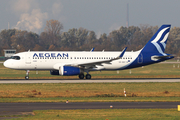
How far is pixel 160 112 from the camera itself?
62.5 feet

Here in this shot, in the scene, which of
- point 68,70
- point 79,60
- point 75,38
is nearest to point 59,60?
point 79,60

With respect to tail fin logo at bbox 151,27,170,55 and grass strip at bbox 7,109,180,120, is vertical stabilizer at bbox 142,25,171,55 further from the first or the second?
grass strip at bbox 7,109,180,120

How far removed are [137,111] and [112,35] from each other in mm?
154121

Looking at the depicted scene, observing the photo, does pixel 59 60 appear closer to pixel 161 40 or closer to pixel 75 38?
pixel 161 40

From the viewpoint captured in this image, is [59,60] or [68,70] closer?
[68,70]

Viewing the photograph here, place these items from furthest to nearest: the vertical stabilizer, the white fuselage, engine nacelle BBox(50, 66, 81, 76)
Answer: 1. the vertical stabilizer
2. the white fuselage
3. engine nacelle BBox(50, 66, 81, 76)

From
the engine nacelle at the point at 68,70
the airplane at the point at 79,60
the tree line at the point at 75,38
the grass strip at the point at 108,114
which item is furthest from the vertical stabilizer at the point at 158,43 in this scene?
the tree line at the point at 75,38

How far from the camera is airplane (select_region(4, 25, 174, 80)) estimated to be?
45156mm

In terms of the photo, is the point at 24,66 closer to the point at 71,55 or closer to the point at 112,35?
the point at 71,55

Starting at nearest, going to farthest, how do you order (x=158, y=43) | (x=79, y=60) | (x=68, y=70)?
(x=68, y=70) < (x=79, y=60) < (x=158, y=43)

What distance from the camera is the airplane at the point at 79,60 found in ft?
148

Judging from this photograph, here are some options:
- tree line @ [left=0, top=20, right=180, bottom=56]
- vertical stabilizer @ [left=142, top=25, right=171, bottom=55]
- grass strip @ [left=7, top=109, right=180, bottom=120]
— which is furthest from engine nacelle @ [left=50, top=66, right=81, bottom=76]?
tree line @ [left=0, top=20, right=180, bottom=56]

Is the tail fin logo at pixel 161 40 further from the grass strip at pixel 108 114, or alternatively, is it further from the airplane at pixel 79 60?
the grass strip at pixel 108 114

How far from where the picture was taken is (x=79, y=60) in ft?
154
